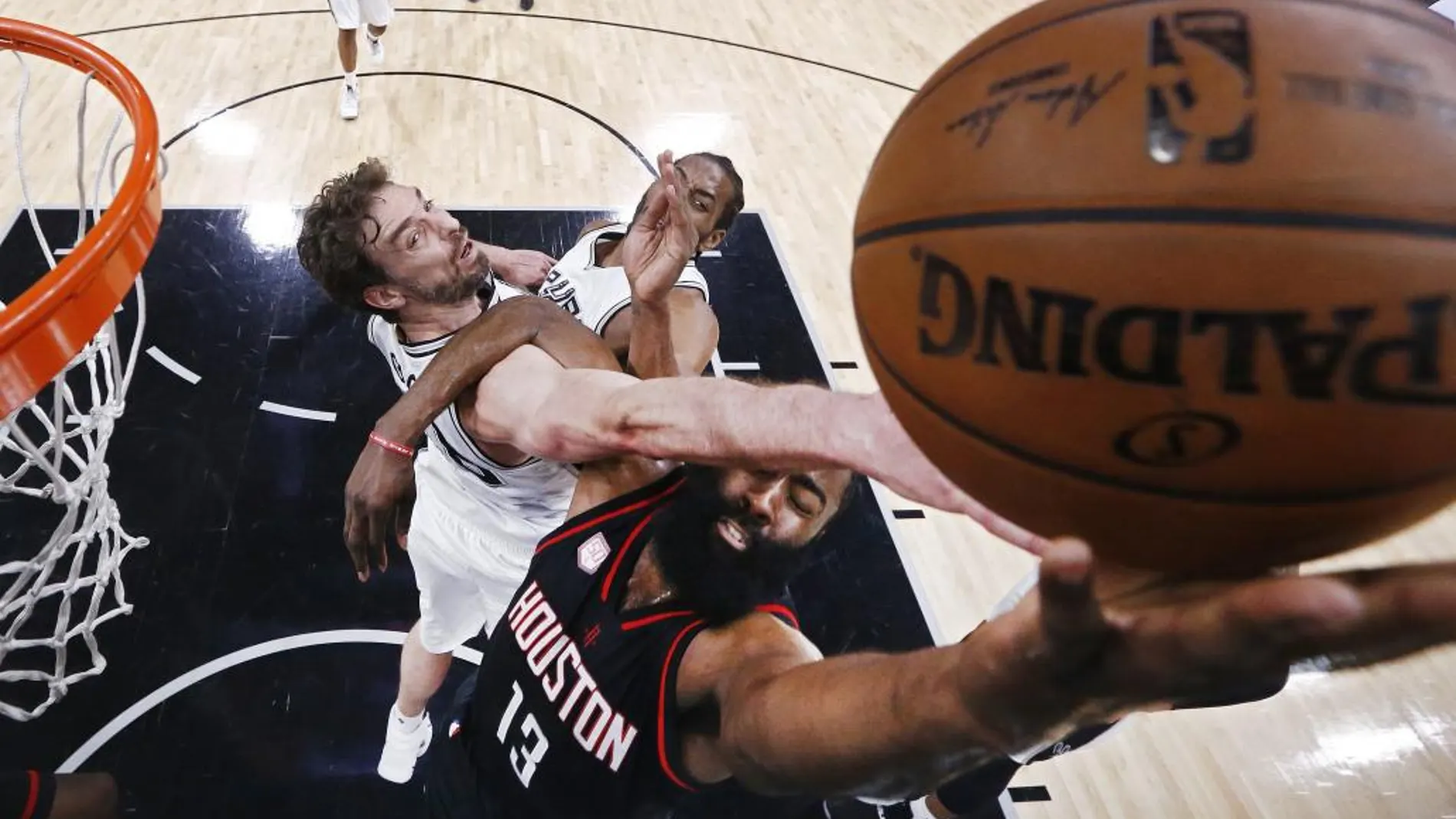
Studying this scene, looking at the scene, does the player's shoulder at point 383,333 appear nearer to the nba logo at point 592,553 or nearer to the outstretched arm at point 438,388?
the outstretched arm at point 438,388

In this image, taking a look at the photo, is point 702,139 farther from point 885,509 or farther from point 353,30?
point 885,509

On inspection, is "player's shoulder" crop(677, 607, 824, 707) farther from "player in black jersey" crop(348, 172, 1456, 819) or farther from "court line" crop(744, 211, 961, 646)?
"court line" crop(744, 211, 961, 646)

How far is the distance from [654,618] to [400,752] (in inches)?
44.4

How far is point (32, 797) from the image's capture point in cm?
160

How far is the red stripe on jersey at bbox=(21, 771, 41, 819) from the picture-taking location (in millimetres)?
1578

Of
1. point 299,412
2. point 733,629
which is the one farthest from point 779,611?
point 299,412

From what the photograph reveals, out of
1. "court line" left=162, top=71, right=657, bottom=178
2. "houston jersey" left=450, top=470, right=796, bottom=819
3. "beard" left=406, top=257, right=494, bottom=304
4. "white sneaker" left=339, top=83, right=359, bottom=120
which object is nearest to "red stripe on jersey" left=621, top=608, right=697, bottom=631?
"houston jersey" left=450, top=470, right=796, bottom=819

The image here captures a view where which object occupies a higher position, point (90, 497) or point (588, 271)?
point (588, 271)

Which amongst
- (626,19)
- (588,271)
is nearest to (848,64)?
(626,19)

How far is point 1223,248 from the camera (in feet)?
2.10

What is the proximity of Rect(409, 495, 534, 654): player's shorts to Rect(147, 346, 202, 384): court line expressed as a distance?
4.41ft

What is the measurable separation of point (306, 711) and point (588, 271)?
132 cm

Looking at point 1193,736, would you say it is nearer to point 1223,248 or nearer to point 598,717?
point 598,717
